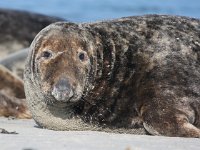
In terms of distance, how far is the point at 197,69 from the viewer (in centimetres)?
706

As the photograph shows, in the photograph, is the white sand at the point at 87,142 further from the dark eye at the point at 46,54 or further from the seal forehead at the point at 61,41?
the seal forehead at the point at 61,41

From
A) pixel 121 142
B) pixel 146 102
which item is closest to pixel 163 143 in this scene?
pixel 121 142

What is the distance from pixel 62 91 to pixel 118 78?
92cm

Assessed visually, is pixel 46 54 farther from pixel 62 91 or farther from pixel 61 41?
pixel 62 91

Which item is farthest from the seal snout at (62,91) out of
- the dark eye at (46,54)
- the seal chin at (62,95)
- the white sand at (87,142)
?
the dark eye at (46,54)

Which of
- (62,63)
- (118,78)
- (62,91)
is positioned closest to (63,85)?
(62,91)

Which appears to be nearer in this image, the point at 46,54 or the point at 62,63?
the point at 62,63

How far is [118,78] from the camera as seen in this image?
7.11 m

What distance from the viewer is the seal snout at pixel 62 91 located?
6.33m

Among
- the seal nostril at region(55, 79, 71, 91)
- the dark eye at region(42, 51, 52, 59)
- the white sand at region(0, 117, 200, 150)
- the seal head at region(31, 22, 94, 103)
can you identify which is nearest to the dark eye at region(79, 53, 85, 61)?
the seal head at region(31, 22, 94, 103)

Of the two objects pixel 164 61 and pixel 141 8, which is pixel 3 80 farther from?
pixel 141 8

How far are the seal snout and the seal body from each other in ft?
0.27

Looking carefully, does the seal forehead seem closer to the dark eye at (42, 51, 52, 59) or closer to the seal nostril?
the dark eye at (42, 51, 52, 59)

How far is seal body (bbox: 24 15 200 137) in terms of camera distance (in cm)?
671
